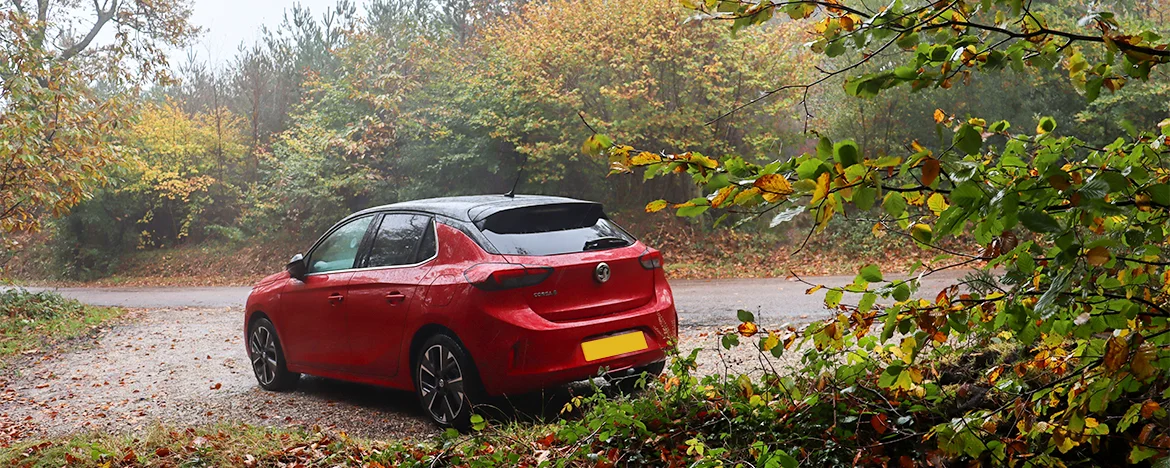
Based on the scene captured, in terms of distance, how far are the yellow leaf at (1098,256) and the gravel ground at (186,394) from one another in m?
2.52

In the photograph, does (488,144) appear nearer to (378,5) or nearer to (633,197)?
(633,197)

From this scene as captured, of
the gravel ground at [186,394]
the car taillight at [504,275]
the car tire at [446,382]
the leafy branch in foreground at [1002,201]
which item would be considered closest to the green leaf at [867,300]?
the leafy branch in foreground at [1002,201]

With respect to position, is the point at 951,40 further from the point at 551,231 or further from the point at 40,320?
the point at 40,320

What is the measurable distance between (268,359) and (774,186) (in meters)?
6.43

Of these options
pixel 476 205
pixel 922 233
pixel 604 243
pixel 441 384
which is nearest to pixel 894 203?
pixel 922 233

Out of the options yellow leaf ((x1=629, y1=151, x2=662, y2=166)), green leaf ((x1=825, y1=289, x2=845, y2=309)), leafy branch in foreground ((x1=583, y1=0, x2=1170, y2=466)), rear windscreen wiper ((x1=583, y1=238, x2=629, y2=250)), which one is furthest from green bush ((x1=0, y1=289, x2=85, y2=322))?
green leaf ((x1=825, y1=289, x2=845, y2=309))

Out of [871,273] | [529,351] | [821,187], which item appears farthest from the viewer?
[529,351]

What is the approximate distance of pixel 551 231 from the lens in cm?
575

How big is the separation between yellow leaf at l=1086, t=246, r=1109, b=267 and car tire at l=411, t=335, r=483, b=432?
3942mm

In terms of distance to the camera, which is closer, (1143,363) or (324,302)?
(1143,363)

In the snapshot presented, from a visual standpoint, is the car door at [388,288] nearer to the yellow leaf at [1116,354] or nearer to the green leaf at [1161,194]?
the yellow leaf at [1116,354]

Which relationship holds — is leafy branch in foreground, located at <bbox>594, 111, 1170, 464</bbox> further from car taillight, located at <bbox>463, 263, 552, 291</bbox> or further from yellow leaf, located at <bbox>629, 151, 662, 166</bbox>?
car taillight, located at <bbox>463, 263, 552, 291</bbox>

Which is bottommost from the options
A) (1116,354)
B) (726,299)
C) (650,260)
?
(726,299)

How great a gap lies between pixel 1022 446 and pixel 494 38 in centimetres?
2219
